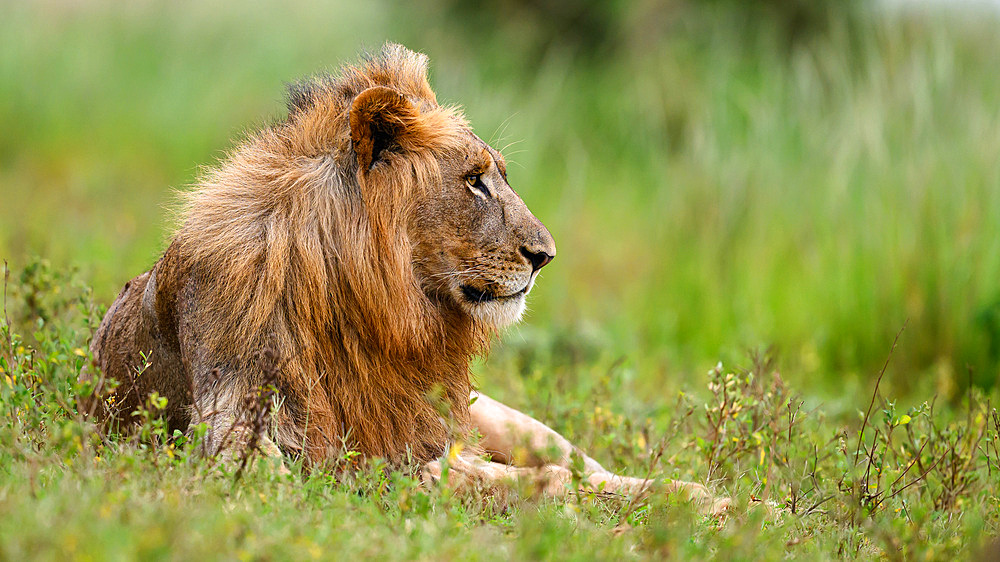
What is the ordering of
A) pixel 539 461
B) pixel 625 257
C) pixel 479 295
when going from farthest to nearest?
1. pixel 625 257
2. pixel 479 295
3. pixel 539 461

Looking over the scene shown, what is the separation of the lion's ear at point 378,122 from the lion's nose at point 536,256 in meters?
0.55

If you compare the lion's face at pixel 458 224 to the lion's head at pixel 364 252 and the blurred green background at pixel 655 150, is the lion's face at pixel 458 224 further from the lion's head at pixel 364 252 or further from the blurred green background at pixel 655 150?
the blurred green background at pixel 655 150

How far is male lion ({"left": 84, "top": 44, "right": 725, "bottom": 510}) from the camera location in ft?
10.4

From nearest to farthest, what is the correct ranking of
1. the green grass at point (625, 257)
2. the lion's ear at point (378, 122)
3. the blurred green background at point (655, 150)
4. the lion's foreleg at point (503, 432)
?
the green grass at point (625, 257), the lion's ear at point (378, 122), the lion's foreleg at point (503, 432), the blurred green background at point (655, 150)

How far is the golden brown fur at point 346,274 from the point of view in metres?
3.17

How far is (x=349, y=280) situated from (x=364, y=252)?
0.10 m

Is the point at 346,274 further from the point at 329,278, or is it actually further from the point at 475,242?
the point at 475,242

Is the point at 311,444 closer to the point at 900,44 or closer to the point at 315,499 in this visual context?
the point at 315,499

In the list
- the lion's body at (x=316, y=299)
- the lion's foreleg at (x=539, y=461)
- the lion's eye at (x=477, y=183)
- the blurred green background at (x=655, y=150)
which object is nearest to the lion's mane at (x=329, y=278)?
the lion's body at (x=316, y=299)

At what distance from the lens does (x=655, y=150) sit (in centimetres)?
949

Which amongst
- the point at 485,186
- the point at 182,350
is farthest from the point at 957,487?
the point at 182,350

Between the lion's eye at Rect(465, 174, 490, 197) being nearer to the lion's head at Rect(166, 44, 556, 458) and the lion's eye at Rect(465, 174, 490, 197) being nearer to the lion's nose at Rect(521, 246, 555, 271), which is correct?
the lion's head at Rect(166, 44, 556, 458)

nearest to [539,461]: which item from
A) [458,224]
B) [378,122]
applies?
[458,224]

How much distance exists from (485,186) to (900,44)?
5655 millimetres
